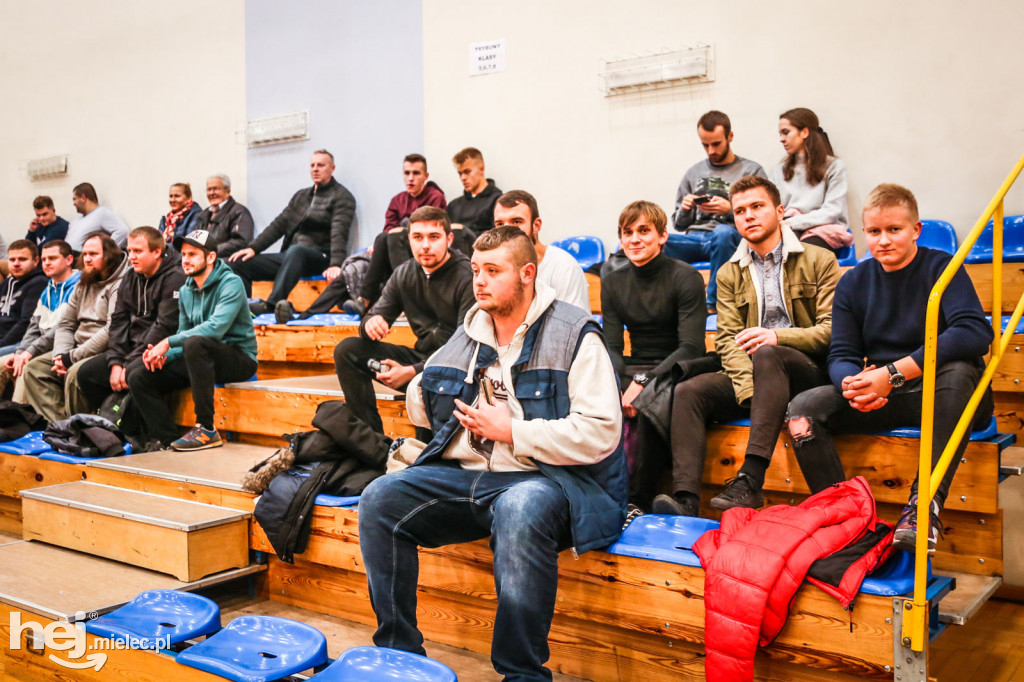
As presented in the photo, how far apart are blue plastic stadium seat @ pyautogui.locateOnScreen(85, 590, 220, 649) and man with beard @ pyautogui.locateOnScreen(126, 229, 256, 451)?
→ 1426 mm

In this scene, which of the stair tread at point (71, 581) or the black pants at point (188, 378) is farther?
the black pants at point (188, 378)

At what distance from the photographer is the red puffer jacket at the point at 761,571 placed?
1.78 m

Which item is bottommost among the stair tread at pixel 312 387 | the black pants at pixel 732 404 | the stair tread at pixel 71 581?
the stair tread at pixel 71 581

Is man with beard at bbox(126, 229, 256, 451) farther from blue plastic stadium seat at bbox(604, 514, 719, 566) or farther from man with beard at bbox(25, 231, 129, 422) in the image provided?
blue plastic stadium seat at bbox(604, 514, 719, 566)

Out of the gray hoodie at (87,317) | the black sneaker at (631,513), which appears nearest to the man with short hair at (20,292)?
the gray hoodie at (87,317)

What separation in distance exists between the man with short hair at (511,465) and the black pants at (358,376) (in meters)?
0.86

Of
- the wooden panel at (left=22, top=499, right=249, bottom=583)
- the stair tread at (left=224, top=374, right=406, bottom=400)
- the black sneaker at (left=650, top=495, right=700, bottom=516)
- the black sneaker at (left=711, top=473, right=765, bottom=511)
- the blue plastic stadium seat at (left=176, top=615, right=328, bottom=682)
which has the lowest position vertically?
the wooden panel at (left=22, top=499, right=249, bottom=583)

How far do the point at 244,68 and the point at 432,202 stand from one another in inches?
88.5

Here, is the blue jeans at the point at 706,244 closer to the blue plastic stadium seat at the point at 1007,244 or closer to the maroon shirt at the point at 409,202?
the blue plastic stadium seat at the point at 1007,244

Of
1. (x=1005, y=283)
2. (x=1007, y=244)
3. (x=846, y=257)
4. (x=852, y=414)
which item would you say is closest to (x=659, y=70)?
(x=846, y=257)

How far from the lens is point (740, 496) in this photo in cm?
226

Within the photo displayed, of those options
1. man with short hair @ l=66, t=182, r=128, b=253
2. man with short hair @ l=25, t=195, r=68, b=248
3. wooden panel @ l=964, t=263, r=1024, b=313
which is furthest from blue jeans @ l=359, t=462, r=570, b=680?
man with short hair @ l=25, t=195, r=68, b=248

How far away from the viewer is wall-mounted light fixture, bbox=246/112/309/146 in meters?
6.09

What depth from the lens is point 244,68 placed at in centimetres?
638
